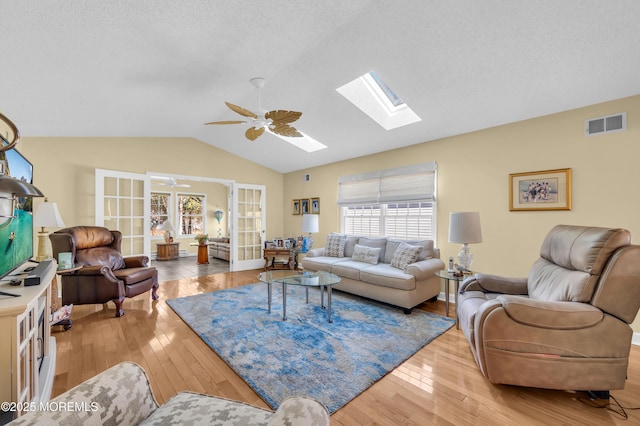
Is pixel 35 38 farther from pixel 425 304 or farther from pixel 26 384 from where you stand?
pixel 425 304

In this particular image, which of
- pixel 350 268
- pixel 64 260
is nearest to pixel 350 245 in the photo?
pixel 350 268

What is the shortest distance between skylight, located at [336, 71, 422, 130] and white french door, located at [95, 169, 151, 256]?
3926 millimetres

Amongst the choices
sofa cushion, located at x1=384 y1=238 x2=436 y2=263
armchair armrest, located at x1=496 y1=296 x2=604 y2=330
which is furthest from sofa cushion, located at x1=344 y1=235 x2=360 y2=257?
armchair armrest, located at x1=496 y1=296 x2=604 y2=330

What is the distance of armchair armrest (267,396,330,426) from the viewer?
2.61 ft

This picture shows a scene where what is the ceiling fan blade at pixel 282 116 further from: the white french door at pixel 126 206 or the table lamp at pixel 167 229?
the table lamp at pixel 167 229

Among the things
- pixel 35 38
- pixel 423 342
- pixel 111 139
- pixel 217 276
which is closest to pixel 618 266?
pixel 423 342

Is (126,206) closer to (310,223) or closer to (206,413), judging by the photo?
(310,223)

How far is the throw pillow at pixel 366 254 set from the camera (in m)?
4.13

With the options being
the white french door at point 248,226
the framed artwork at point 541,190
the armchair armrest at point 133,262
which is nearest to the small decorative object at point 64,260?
the armchair armrest at point 133,262

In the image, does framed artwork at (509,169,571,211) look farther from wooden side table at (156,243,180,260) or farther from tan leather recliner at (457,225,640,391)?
wooden side table at (156,243,180,260)

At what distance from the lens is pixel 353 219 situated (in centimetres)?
524

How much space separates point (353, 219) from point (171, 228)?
18.9 feet

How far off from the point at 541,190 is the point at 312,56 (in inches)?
118

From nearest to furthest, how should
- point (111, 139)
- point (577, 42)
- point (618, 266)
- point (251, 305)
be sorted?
point (618, 266) < point (577, 42) < point (251, 305) < point (111, 139)
